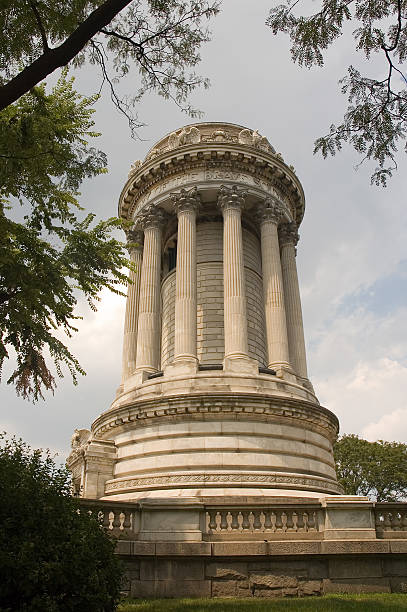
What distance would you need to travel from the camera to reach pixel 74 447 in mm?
29141

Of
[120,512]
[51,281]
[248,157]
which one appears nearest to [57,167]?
[51,281]

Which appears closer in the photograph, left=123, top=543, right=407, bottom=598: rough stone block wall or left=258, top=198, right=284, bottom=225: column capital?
left=123, top=543, right=407, bottom=598: rough stone block wall

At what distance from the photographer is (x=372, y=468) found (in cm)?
5334

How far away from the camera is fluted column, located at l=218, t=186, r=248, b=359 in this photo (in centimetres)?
2647

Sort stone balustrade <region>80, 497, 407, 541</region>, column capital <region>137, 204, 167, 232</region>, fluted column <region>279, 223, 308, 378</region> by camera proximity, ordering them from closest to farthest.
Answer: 1. stone balustrade <region>80, 497, 407, 541</region>
2. fluted column <region>279, 223, 308, 378</region>
3. column capital <region>137, 204, 167, 232</region>

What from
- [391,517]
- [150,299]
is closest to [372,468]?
[150,299]

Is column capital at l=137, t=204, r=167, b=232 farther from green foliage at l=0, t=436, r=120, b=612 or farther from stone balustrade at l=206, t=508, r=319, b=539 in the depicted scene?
green foliage at l=0, t=436, r=120, b=612

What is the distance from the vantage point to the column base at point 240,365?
25375 mm

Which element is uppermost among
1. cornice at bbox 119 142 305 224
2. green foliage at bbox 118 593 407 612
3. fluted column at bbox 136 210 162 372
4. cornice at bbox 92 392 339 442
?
cornice at bbox 119 142 305 224

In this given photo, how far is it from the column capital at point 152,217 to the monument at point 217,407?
13 cm

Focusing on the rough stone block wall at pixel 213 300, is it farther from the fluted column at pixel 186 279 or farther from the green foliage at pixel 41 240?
the green foliage at pixel 41 240

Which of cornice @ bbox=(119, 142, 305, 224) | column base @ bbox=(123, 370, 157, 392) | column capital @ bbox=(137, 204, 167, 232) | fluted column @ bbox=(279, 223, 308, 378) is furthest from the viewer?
column capital @ bbox=(137, 204, 167, 232)

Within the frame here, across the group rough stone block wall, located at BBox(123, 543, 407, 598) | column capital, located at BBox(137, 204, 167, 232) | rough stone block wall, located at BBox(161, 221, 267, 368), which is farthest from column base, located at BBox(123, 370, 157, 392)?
rough stone block wall, located at BBox(123, 543, 407, 598)

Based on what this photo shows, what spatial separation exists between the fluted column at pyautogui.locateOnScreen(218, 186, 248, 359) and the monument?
78 millimetres
